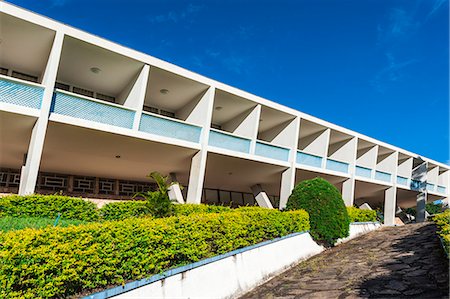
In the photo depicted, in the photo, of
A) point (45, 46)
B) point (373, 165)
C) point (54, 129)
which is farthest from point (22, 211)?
point (373, 165)

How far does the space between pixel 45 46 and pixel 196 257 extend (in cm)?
1045

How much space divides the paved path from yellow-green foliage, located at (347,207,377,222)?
4157 millimetres

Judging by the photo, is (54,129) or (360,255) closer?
(360,255)

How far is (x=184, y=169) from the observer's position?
58.6 ft

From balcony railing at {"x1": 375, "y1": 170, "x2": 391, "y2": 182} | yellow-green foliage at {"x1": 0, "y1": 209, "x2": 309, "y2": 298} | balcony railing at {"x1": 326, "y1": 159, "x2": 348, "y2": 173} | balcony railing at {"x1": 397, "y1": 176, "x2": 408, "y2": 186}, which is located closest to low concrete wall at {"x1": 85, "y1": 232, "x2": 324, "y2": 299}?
yellow-green foliage at {"x1": 0, "y1": 209, "x2": 309, "y2": 298}

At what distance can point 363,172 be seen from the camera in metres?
23.6

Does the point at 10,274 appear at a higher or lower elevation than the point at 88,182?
lower

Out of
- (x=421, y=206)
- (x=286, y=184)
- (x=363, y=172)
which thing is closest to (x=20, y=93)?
(x=286, y=184)

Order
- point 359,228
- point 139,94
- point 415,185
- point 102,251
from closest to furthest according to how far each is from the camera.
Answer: point 102,251, point 139,94, point 359,228, point 415,185

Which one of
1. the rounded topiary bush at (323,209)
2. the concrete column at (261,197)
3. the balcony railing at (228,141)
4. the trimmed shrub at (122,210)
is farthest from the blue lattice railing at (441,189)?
the trimmed shrub at (122,210)

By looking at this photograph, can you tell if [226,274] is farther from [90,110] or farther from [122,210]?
[90,110]

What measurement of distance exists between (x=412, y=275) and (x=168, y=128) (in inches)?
410

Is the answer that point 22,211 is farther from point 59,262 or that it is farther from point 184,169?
point 184,169

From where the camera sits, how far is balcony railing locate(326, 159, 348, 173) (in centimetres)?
2114
